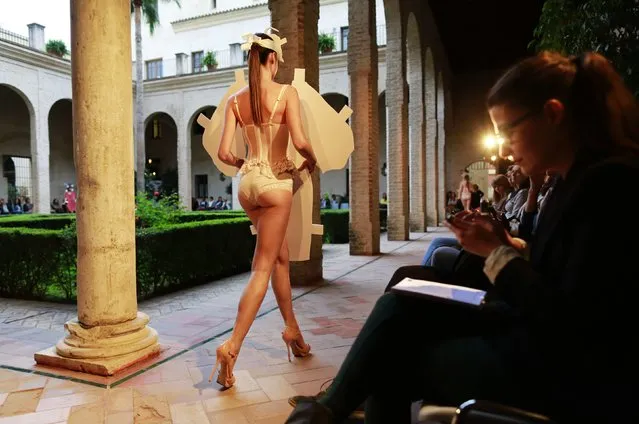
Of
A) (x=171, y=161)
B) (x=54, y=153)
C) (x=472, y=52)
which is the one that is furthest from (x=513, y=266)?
(x=171, y=161)

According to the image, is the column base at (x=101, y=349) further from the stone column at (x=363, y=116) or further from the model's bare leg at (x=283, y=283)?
the stone column at (x=363, y=116)

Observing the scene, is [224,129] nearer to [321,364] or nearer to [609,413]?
[321,364]

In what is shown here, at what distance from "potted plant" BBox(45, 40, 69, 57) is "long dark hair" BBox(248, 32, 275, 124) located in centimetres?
2185

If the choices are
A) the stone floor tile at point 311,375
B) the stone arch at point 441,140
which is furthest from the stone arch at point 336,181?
the stone floor tile at point 311,375

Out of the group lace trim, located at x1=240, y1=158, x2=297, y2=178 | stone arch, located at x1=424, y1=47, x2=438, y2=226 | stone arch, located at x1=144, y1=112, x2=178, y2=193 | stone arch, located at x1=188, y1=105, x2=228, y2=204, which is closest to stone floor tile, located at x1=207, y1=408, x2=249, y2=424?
lace trim, located at x1=240, y1=158, x2=297, y2=178

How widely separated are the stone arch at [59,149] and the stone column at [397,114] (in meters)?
18.8

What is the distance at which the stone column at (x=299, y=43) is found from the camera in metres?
5.86

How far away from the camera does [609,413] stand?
3.51 ft

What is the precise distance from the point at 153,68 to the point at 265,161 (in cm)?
3110

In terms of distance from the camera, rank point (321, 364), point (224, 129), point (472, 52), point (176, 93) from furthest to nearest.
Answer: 1. point (176, 93)
2. point (472, 52)
3. point (321, 364)
4. point (224, 129)

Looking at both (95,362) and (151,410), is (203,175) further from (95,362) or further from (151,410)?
(151,410)

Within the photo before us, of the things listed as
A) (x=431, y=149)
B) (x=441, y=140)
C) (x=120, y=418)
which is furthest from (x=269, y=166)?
(x=441, y=140)

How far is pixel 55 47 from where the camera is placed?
20.9 m

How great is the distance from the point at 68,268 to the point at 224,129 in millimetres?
3656
